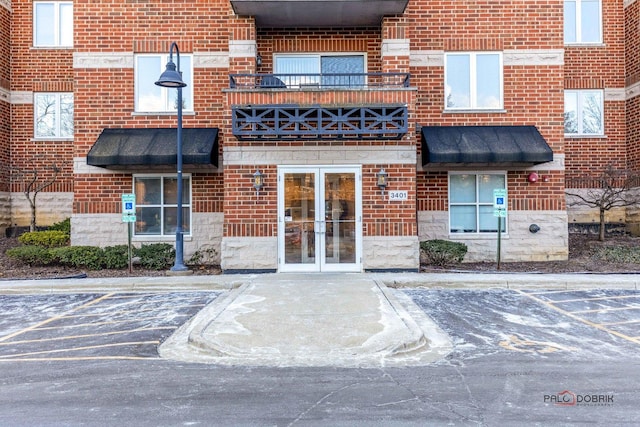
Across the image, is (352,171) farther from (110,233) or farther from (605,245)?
(605,245)

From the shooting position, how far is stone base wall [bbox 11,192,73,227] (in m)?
16.2

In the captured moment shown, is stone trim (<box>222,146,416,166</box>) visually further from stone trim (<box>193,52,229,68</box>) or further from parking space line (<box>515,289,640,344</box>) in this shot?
parking space line (<box>515,289,640,344</box>)

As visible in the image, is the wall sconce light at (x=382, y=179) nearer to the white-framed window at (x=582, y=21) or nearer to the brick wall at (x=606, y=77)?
the brick wall at (x=606, y=77)

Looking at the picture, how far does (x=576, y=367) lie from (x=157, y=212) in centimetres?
1156

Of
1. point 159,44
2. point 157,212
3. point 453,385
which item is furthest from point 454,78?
point 453,385

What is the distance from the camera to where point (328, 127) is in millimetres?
11719

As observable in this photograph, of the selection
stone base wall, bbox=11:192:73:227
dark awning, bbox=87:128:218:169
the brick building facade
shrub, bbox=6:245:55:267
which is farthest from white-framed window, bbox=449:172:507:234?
stone base wall, bbox=11:192:73:227

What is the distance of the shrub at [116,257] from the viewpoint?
12711 mm

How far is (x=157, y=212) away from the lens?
13.7m

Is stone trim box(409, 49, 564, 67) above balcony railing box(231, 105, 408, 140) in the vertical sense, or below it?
above

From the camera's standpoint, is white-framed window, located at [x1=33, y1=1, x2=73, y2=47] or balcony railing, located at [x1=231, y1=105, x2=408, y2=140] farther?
white-framed window, located at [x1=33, y1=1, x2=73, y2=47]

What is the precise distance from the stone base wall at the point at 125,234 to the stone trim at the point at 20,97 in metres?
6.23

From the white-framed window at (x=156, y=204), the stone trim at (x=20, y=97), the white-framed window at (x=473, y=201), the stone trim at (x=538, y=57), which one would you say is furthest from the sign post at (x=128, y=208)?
the stone trim at (x=538, y=57)

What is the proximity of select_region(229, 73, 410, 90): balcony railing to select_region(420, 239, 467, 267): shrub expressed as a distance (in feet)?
14.5
